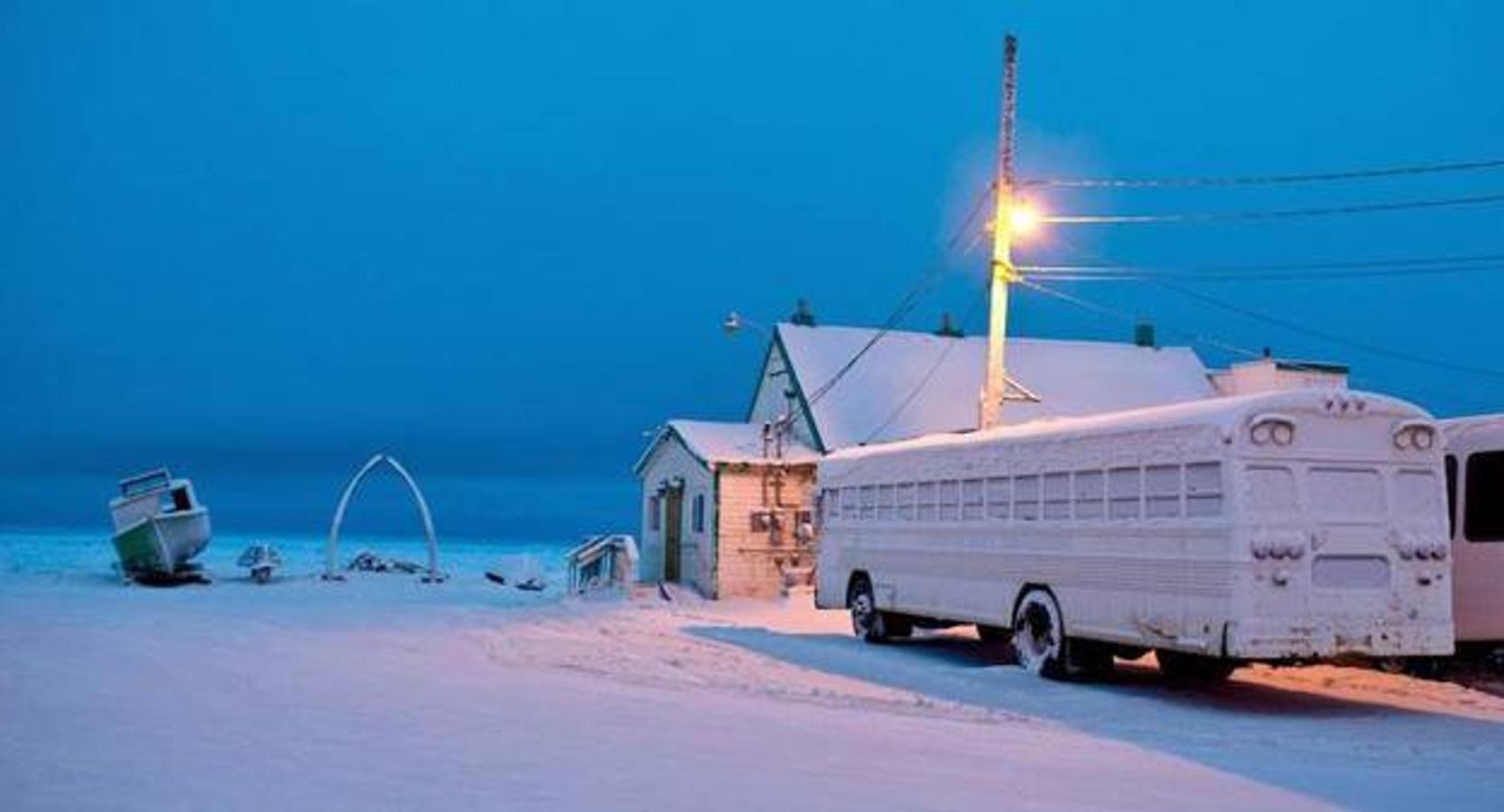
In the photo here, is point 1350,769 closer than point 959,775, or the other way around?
point 959,775

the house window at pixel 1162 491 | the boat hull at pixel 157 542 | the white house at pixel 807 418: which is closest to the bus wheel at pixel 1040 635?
the house window at pixel 1162 491

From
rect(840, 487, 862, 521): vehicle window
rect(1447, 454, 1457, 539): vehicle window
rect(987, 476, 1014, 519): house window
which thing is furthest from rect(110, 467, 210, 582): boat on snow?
rect(1447, 454, 1457, 539): vehicle window

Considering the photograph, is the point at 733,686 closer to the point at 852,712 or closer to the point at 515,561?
the point at 852,712

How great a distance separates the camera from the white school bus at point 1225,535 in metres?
13.5

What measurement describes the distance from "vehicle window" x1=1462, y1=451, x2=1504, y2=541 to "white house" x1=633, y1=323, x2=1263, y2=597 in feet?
41.2

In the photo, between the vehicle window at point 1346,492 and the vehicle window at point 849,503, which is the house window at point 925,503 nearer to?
the vehicle window at point 849,503

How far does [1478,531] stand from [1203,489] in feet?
13.6

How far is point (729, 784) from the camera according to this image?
8508mm

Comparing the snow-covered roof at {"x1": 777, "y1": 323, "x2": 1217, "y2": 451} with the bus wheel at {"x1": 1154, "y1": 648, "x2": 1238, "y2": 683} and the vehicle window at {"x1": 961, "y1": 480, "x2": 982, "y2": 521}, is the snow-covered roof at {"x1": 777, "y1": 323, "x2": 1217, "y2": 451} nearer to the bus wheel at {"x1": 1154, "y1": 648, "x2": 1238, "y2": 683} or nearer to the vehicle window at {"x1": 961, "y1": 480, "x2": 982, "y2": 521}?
the vehicle window at {"x1": 961, "y1": 480, "x2": 982, "y2": 521}

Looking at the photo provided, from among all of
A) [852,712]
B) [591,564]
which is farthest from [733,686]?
[591,564]

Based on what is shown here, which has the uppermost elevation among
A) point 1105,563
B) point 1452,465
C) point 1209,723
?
point 1452,465

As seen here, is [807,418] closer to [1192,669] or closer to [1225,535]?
[1192,669]

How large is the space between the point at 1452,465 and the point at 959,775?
32.7ft

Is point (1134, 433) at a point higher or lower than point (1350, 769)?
higher
